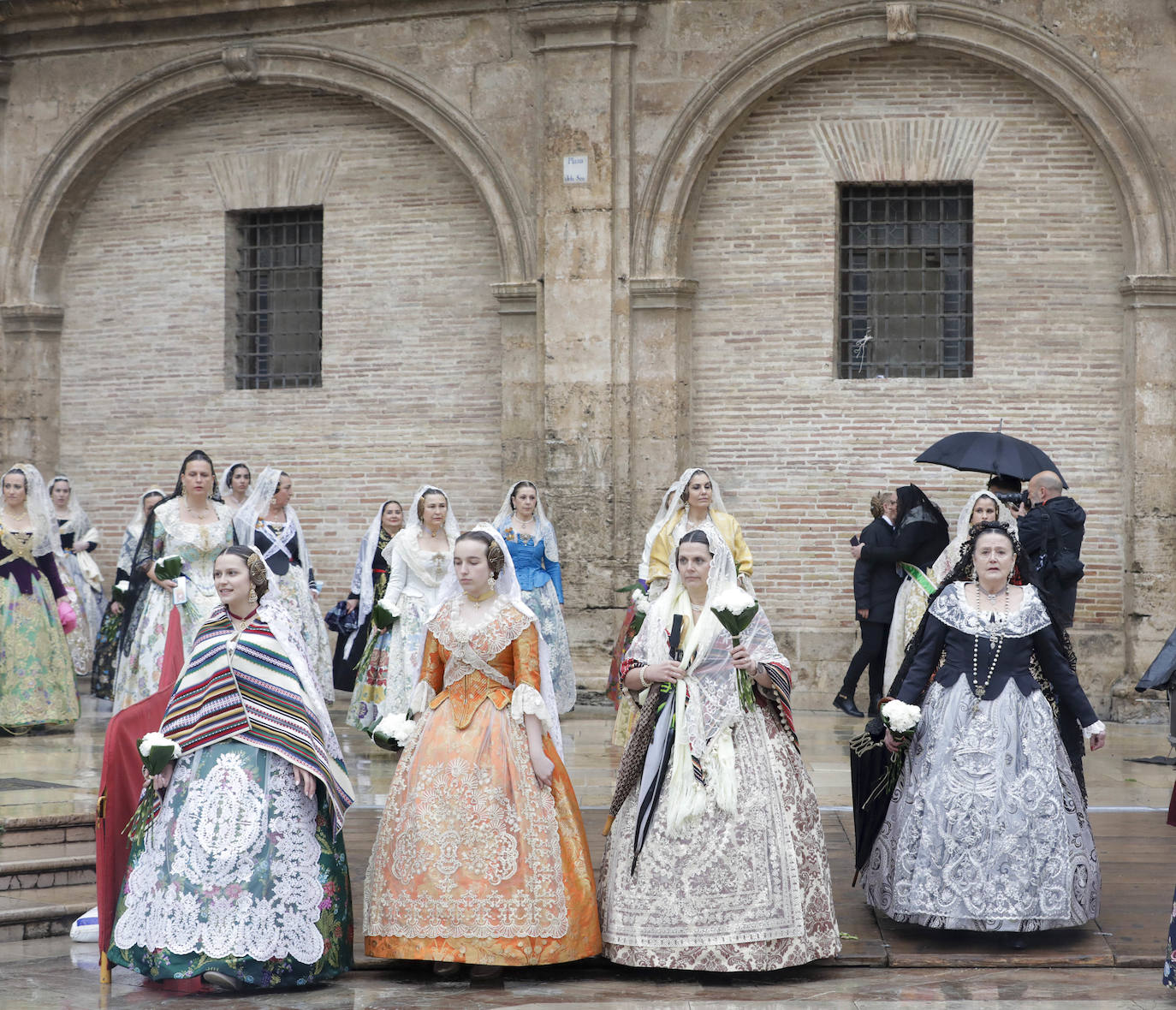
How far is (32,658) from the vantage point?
426 inches

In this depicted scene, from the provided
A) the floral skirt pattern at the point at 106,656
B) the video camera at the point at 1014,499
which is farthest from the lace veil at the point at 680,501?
the floral skirt pattern at the point at 106,656

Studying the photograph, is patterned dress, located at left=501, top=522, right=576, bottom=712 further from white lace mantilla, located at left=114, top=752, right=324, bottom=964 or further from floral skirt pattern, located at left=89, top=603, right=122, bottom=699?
white lace mantilla, located at left=114, top=752, right=324, bottom=964

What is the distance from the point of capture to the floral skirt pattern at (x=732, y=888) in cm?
559

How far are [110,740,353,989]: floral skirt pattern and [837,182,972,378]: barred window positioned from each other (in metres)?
7.90

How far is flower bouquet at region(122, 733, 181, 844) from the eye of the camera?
5.54 metres

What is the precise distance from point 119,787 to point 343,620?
18.8 ft

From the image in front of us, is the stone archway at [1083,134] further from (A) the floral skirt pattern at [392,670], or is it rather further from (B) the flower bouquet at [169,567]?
(B) the flower bouquet at [169,567]

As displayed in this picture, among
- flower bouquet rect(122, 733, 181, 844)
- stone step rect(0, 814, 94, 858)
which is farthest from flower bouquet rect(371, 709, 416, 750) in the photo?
stone step rect(0, 814, 94, 858)

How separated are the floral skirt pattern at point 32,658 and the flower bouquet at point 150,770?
531 centimetres

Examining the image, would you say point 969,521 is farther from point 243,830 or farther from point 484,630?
point 243,830

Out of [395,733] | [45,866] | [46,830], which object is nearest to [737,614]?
[395,733]

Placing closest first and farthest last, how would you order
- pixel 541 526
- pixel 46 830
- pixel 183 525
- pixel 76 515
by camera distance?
1. pixel 46 830
2. pixel 183 525
3. pixel 541 526
4. pixel 76 515

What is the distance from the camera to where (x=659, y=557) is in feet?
33.7

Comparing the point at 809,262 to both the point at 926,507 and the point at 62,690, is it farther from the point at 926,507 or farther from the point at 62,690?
the point at 62,690
